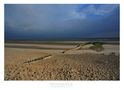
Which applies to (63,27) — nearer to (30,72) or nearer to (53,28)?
(53,28)

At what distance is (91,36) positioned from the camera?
6.61 ft

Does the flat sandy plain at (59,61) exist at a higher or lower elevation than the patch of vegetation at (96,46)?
lower

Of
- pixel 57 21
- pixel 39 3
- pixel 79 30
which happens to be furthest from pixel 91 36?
pixel 39 3

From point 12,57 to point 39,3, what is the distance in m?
0.36

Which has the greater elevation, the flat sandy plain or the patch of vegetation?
the patch of vegetation

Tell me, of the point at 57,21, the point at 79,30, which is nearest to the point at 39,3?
the point at 57,21

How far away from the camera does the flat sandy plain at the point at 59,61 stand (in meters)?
2.01

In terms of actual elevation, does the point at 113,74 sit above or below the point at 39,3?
below

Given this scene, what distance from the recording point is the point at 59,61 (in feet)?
6.63

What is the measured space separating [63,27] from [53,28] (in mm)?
61

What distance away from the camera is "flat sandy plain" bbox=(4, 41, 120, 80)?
2012 millimetres
